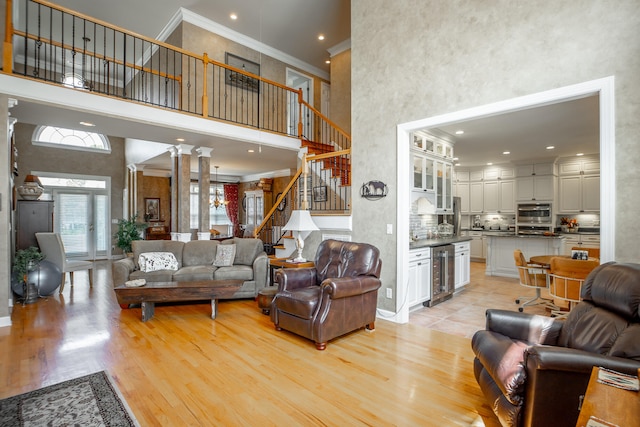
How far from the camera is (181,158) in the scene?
268 inches

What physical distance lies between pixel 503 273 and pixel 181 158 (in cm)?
752

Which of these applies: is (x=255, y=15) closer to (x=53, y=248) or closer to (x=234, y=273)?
(x=234, y=273)

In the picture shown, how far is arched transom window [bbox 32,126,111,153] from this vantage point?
29.1 feet

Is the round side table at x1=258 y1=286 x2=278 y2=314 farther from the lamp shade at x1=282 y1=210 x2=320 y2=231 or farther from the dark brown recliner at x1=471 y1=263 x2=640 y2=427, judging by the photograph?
the dark brown recliner at x1=471 y1=263 x2=640 y2=427

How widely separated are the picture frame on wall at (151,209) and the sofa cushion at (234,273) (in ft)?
21.4

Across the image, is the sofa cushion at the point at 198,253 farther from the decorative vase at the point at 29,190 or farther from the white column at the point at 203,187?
the decorative vase at the point at 29,190

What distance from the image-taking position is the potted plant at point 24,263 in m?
4.82

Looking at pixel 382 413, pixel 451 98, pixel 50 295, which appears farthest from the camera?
pixel 50 295

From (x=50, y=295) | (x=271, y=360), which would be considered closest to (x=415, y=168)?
(x=271, y=360)

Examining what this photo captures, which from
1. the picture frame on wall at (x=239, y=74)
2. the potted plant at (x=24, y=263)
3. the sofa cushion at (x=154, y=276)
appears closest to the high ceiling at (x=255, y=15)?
the picture frame on wall at (x=239, y=74)

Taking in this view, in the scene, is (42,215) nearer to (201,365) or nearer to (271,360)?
(201,365)

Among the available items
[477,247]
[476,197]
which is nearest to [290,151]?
[476,197]

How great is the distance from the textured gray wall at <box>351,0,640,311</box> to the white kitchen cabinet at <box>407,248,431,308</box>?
0.34 m

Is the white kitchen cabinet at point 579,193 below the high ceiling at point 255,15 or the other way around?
below
